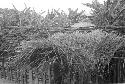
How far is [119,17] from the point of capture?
18.0 feet

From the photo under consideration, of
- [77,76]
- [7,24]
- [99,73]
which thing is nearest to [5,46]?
[7,24]

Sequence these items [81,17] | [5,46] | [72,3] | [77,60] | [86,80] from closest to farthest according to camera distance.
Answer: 1. [77,60]
2. [86,80]
3. [5,46]
4. [81,17]
5. [72,3]

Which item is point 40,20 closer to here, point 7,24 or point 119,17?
point 7,24

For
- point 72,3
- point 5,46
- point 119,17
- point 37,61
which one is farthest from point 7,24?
point 72,3

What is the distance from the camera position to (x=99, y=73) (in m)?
4.55

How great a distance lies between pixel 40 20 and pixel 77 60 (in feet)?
5.38

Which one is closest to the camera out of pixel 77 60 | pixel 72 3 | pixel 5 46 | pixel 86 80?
pixel 77 60

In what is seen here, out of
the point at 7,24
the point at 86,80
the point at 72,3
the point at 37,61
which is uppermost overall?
the point at 72,3

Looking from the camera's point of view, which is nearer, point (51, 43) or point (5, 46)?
point (51, 43)

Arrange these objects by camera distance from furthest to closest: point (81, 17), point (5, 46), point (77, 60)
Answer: point (81, 17) < point (5, 46) < point (77, 60)

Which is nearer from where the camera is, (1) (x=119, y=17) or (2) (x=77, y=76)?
(2) (x=77, y=76)

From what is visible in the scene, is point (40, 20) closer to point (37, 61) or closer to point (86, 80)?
point (37, 61)

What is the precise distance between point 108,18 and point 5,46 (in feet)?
8.16

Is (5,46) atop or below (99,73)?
atop
